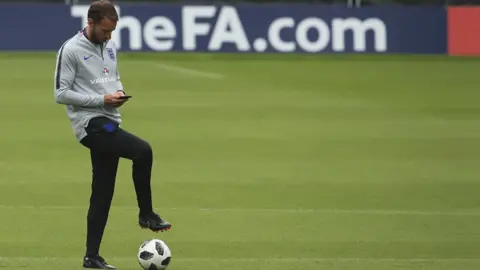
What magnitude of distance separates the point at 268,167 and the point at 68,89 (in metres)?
7.03

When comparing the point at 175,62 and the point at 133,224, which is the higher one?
the point at 133,224

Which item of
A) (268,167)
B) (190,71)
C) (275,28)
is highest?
(268,167)

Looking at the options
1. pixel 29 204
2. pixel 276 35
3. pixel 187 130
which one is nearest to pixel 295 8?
pixel 276 35

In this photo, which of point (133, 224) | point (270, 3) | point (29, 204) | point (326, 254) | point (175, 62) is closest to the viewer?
point (326, 254)

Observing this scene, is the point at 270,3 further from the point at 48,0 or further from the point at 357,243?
the point at 357,243

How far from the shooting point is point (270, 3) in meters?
30.3

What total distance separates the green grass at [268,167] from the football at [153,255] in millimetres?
519

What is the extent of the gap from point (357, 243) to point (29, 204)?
408 cm

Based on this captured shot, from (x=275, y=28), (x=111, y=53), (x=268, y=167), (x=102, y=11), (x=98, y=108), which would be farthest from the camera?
(x=275, y=28)

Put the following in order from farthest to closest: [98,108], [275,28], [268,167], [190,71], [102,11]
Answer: [275,28], [190,71], [268,167], [98,108], [102,11]

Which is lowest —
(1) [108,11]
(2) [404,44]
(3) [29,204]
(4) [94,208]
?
(2) [404,44]

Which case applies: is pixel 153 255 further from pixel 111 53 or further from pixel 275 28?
pixel 275 28

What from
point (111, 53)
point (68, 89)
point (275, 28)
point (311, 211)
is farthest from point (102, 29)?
point (275, 28)

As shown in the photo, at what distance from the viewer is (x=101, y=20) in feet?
29.3
